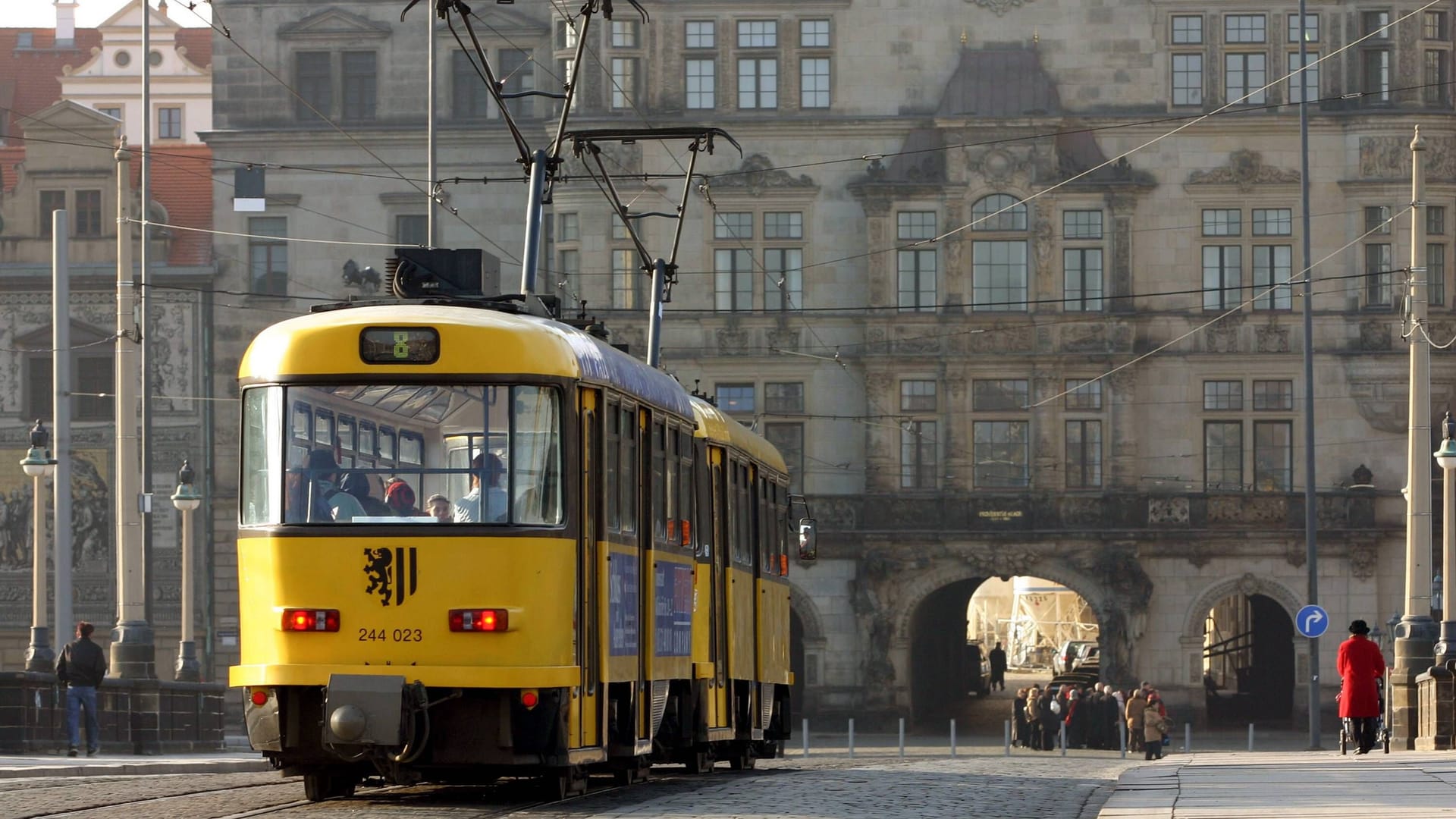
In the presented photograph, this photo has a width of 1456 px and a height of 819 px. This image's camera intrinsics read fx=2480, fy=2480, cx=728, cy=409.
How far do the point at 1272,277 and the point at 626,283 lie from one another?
13713mm

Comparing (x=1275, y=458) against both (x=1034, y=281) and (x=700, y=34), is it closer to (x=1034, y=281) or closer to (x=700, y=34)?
(x=1034, y=281)

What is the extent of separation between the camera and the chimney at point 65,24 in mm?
82875

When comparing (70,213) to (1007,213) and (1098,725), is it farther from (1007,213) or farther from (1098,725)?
(1098,725)

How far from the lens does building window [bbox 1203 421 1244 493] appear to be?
52469 millimetres

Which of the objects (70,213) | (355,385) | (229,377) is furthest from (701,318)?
(355,385)

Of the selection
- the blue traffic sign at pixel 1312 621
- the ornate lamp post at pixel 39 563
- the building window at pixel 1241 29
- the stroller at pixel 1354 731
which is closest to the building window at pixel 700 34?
the building window at pixel 1241 29

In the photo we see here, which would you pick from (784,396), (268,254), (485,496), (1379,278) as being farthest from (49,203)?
(485,496)

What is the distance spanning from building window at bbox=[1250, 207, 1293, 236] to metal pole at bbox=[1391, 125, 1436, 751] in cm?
1606

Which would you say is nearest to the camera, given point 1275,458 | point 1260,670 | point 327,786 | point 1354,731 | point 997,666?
point 327,786

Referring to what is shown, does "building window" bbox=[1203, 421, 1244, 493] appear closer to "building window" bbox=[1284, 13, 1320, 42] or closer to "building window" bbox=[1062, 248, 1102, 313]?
"building window" bbox=[1062, 248, 1102, 313]

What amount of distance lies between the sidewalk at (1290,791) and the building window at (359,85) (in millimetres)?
36529

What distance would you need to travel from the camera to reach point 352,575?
1407 centimetres

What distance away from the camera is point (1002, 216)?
52.9 metres

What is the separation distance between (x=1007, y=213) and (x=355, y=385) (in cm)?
3962
